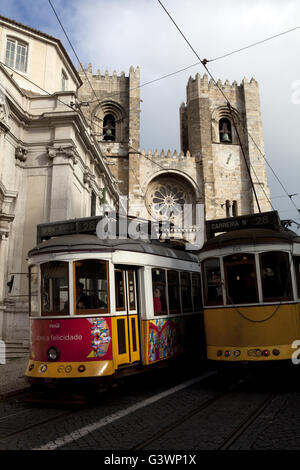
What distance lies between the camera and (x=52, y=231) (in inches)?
328

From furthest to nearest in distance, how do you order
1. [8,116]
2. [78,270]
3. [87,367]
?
[8,116], [78,270], [87,367]

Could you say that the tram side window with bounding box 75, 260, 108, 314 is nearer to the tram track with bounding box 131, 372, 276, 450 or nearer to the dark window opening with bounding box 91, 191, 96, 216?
the tram track with bounding box 131, 372, 276, 450

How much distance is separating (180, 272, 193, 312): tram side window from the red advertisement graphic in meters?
3.00

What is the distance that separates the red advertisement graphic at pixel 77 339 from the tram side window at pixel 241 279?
93.4 inches

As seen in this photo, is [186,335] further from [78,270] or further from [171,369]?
[78,270]

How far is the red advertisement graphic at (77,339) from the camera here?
18.9 feet

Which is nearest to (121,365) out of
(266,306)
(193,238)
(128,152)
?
(266,306)

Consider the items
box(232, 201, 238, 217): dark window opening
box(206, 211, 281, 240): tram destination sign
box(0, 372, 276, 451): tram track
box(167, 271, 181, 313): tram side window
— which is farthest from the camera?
box(232, 201, 238, 217): dark window opening

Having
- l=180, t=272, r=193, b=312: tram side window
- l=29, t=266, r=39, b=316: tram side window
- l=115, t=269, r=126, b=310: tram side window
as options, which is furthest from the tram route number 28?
l=29, t=266, r=39, b=316: tram side window

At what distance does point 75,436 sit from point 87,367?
1373 mm

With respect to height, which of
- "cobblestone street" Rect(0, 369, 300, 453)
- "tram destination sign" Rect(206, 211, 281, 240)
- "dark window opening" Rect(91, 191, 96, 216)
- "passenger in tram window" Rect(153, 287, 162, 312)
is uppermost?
"dark window opening" Rect(91, 191, 96, 216)

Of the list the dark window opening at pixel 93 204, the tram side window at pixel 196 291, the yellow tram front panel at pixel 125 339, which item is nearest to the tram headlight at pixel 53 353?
the yellow tram front panel at pixel 125 339

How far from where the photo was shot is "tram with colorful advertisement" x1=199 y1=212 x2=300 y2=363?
6301 mm

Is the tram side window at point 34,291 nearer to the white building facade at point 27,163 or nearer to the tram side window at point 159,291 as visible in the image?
the tram side window at point 159,291
